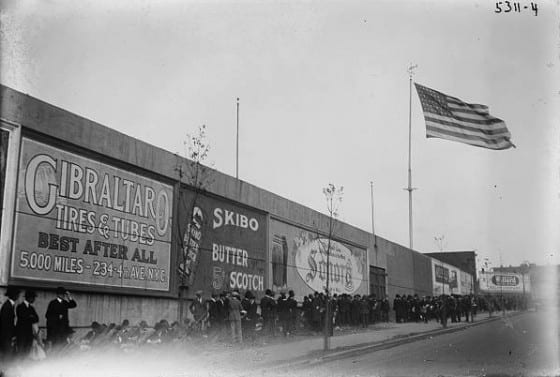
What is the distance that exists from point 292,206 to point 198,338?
12.1 m

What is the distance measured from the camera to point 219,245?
2230 centimetres

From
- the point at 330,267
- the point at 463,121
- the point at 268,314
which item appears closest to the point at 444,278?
the point at 330,267

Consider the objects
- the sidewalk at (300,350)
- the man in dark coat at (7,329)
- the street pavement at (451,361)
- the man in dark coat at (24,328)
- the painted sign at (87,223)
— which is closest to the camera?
the man in dark coat at (7,329)

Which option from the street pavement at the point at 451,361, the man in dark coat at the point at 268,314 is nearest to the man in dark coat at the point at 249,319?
the man in dark coat at the point at 268,314

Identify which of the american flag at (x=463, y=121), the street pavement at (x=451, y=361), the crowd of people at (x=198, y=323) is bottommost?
the street pavement at (x=451, y=361)

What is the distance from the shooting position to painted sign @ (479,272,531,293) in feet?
220

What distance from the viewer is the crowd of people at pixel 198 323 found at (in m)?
12.7

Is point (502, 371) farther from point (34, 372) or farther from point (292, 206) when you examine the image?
point (292, 206)

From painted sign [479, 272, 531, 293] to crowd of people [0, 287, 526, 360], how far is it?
128 feet

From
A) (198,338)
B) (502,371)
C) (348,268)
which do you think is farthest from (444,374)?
(348,268)

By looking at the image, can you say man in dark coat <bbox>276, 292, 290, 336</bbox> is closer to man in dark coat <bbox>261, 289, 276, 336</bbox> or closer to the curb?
man in dark coat <bbox>261, 289, 276, 336</bbox>

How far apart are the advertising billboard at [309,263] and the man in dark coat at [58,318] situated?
1310 cm

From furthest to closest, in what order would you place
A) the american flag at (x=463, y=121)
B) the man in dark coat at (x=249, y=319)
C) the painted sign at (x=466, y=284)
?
the painted sign at (x=466, y=284), the man in dark coat at (x=249, y=319), the american flag at (x=463, y=121)

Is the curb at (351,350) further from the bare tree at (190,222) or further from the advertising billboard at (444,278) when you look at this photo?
the advertising billboard at (444,278)
